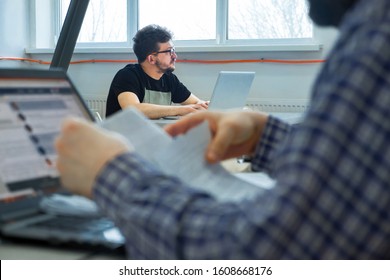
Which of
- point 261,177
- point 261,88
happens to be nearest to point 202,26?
point 261,88

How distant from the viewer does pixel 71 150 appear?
0.61 m

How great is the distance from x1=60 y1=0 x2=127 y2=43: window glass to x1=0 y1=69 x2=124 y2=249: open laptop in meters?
3.58

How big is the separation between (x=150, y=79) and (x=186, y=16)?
0.90 metres

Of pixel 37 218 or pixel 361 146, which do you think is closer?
pixel 361 146

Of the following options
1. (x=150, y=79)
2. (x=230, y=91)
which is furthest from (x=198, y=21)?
(x=230, y=91)

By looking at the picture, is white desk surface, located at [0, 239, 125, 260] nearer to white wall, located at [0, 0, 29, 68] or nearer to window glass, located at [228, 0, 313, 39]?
window glass, located at [228, 0, 313, 39]

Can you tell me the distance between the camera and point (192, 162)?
28.3 inches

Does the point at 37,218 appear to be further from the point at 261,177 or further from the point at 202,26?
the point at 202,26

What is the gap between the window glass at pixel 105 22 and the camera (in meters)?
4.39

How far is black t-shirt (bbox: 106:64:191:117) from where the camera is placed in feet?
11.0

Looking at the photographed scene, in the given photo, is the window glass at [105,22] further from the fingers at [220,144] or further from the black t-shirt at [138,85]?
the fingers at [220,144]

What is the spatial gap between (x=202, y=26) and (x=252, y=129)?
11.2 feet

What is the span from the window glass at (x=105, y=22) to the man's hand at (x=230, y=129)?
142 inches

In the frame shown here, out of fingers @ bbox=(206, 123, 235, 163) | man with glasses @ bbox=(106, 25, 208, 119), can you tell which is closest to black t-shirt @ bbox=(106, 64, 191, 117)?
man with glasses @ bbox=(106, 25, 208, 119)
